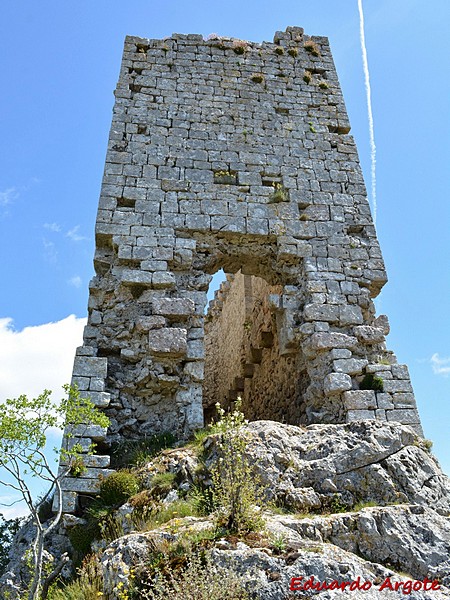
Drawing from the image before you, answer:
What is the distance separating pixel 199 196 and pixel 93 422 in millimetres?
3892

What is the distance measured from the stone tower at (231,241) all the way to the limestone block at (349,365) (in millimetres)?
25

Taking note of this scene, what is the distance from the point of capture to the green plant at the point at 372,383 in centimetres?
766

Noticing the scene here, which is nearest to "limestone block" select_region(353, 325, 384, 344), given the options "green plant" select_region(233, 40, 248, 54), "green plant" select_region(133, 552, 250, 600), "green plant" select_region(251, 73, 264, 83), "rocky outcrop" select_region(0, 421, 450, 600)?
"rocky outcrop" select_region(0, 421, 450, 600)

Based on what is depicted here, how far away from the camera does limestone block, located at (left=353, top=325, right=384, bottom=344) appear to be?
8.10 m

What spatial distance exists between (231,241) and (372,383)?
2.99 metres

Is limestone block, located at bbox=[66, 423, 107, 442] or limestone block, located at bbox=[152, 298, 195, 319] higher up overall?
limestone block, located at bbox=[152, 298, 195, 319]

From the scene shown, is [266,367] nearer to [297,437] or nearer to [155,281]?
[155,281]

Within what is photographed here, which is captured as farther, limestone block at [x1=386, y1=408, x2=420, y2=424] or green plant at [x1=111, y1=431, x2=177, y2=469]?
limestone block at [x1=386, y1=408, x2=420, y2=424]

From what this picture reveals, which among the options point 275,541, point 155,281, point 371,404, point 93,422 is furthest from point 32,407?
point 371,404

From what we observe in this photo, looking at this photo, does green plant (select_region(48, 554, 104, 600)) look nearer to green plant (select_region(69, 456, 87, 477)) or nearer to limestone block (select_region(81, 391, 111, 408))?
green plant (select_region(69, 456, 87, 477))

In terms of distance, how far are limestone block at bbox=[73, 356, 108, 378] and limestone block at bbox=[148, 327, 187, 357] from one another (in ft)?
2.19

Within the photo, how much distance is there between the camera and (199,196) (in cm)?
869

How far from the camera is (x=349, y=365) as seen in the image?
7.77 metres

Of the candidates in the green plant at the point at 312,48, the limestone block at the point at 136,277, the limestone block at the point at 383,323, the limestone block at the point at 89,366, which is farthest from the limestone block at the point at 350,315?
the green plant at the point at 312,48
